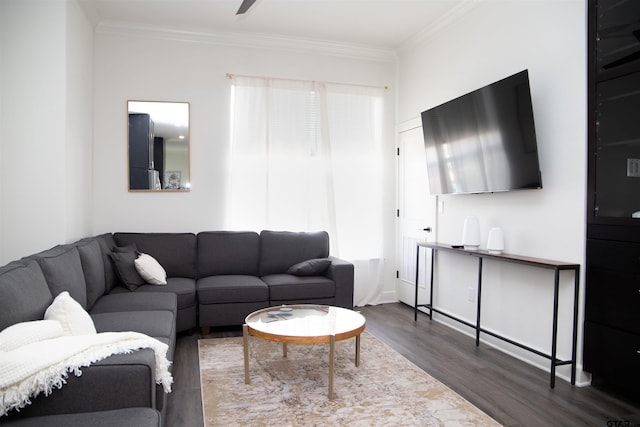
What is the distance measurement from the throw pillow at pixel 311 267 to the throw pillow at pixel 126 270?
143cm

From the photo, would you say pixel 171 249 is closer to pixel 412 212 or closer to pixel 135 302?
pixel 135 302

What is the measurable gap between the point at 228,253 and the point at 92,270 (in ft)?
4.88

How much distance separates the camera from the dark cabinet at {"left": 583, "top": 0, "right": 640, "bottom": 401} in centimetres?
240

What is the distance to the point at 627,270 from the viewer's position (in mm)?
2447

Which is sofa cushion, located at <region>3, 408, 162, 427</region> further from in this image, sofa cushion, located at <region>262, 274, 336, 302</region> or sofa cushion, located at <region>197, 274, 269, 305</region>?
sofa cushion, located at <region>262, 274, 336, 302</region>

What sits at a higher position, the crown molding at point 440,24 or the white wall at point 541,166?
the crown molding at point 440,24

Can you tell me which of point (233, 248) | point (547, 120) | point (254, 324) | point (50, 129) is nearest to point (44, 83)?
point (50, 129)

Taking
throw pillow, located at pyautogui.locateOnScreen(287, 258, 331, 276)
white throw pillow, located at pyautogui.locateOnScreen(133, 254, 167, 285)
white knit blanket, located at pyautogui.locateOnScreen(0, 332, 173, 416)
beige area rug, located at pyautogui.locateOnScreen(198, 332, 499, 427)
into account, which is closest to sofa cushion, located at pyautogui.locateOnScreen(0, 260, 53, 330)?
white knit blanket, located at pyautogui.locateOnScreen(0, 332, 173, 416)

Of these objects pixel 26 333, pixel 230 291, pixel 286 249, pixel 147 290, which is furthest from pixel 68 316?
pixel 286 249

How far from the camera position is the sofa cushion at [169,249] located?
13.6 ft

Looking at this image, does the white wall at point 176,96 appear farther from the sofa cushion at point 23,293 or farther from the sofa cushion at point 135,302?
the sofa cushion at point 23,293

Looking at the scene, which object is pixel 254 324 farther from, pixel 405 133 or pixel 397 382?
pixel 405 133

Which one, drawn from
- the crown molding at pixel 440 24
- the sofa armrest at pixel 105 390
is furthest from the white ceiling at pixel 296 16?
the sofa armrest at pixel 105 390

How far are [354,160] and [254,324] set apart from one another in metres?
2.70
